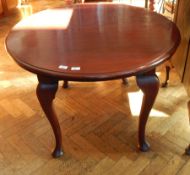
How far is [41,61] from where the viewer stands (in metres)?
1.10

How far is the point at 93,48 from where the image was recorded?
119 centimetres

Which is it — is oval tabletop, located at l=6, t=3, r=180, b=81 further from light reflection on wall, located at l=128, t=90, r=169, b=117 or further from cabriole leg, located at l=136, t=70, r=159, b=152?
light reflection on wall, located at l=128, t=90, r=169, b=117

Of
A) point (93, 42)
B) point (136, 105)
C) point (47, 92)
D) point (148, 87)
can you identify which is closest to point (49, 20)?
point (93, 42)

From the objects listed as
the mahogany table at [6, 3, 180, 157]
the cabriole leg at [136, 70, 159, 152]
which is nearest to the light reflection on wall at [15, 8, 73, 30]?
the mahogany table at [6, 3, 180, 157]

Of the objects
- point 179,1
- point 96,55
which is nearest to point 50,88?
point 96,55

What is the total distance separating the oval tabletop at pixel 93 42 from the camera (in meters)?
1.04

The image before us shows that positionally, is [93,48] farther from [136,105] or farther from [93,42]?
[136,105]

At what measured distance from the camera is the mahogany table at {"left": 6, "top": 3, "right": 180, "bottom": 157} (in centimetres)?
104

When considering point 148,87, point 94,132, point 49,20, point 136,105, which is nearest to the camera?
point 148,87

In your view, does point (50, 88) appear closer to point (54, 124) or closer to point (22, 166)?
point (54, 124)

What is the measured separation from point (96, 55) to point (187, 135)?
0.86 metres

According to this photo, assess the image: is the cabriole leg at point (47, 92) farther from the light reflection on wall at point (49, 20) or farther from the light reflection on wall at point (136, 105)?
the light reflection on wall at point (136, 105)

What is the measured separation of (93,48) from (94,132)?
669mm

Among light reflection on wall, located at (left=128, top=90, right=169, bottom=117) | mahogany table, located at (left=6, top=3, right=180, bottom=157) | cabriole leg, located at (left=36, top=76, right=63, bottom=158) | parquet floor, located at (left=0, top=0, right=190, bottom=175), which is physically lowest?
parquet floor, located at (left=0, top=0, right=190, bottom=175)
